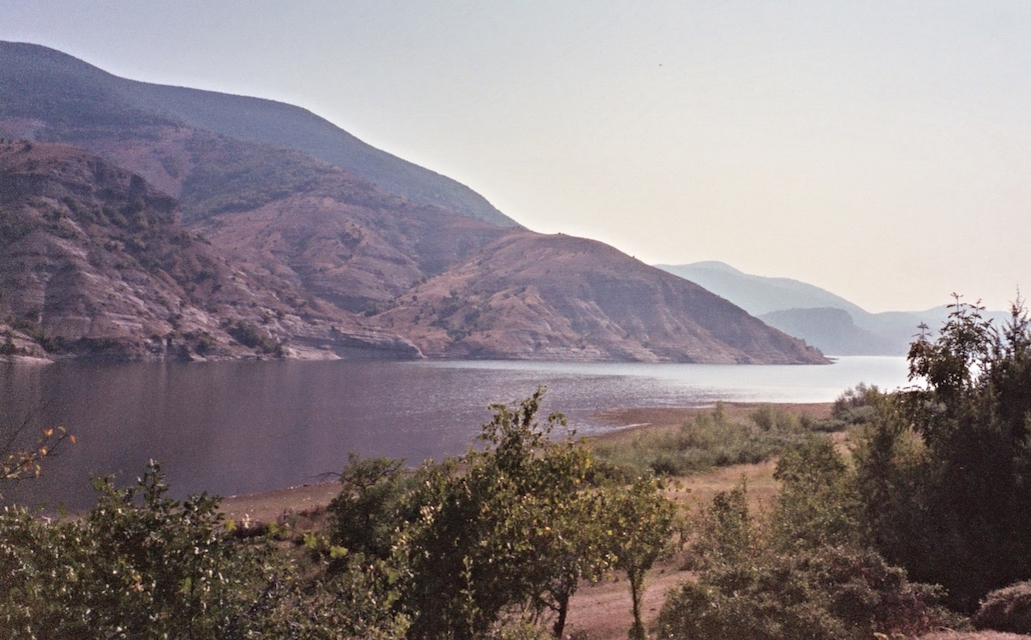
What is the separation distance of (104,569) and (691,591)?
7.44m

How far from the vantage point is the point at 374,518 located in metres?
13.9

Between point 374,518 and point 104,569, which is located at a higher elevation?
point 104,569

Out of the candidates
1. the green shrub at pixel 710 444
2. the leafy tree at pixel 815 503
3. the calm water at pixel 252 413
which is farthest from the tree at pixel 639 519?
the green shrub at pixel 710 444

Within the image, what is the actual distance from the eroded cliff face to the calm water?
1122cm

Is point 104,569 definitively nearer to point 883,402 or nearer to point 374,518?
point 374,518

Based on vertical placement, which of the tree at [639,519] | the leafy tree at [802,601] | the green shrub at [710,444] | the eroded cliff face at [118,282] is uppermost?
the eroded cliff face at [118,282]

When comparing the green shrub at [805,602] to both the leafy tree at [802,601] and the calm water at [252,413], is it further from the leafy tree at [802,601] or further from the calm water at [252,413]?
the calm water at [252,413]

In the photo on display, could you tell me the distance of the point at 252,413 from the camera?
196 feet

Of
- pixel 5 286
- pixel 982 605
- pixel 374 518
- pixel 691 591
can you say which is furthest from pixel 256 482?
pixel 5 286

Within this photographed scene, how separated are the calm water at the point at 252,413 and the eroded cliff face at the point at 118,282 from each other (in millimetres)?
11217

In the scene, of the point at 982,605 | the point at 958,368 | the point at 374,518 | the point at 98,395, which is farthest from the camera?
the point at 98,395

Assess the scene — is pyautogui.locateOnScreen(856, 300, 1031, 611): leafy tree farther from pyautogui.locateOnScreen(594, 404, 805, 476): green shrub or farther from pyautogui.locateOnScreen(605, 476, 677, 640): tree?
pyautogui.locateOnScreen(594, 404, 805, 476): green shrub

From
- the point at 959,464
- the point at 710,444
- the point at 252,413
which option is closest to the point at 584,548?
the point at 959,464

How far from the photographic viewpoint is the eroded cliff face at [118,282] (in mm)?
100750
